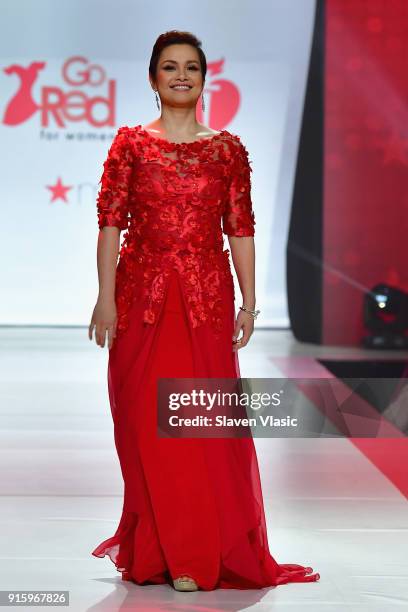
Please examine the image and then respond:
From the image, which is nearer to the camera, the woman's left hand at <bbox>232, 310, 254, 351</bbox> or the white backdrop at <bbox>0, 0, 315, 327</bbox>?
the woman's left hand at <bbox>232, 310, 254, 351</bbox>

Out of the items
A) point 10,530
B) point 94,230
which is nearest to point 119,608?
point 10,530

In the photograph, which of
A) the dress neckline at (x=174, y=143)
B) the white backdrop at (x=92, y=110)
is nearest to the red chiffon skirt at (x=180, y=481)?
the dress neckline at (x=174, y=143)

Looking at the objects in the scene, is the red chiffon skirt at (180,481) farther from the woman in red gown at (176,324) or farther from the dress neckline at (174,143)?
the dress neckline at (174,143)

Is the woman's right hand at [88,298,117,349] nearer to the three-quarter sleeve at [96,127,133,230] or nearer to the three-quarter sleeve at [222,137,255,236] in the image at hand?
the three-quarter sleeve at [96,127,133,230]

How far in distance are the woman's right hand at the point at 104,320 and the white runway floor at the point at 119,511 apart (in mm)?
572

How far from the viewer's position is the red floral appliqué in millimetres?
2787

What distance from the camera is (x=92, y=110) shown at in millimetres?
10469

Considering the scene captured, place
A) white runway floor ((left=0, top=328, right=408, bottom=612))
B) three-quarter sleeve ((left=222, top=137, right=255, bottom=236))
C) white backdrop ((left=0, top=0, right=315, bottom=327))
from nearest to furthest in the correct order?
1. white runway floor ((left=0, top=328, right=408, bottom=612))
2. three-quarter sleeve ((left=222, top=137, right=255, bottom=236))
3. white backdrop ((left=0, top=0, right=315, bottom=327))

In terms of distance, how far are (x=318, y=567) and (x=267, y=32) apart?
7.90 meters

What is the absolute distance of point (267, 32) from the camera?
33.9 ft

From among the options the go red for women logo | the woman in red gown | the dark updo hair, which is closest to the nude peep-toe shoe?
the woman in red gown

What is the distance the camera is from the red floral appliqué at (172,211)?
2.79 meters

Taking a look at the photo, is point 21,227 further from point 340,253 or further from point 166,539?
point 166,539

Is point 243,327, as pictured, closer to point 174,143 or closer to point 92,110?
point 174,143
